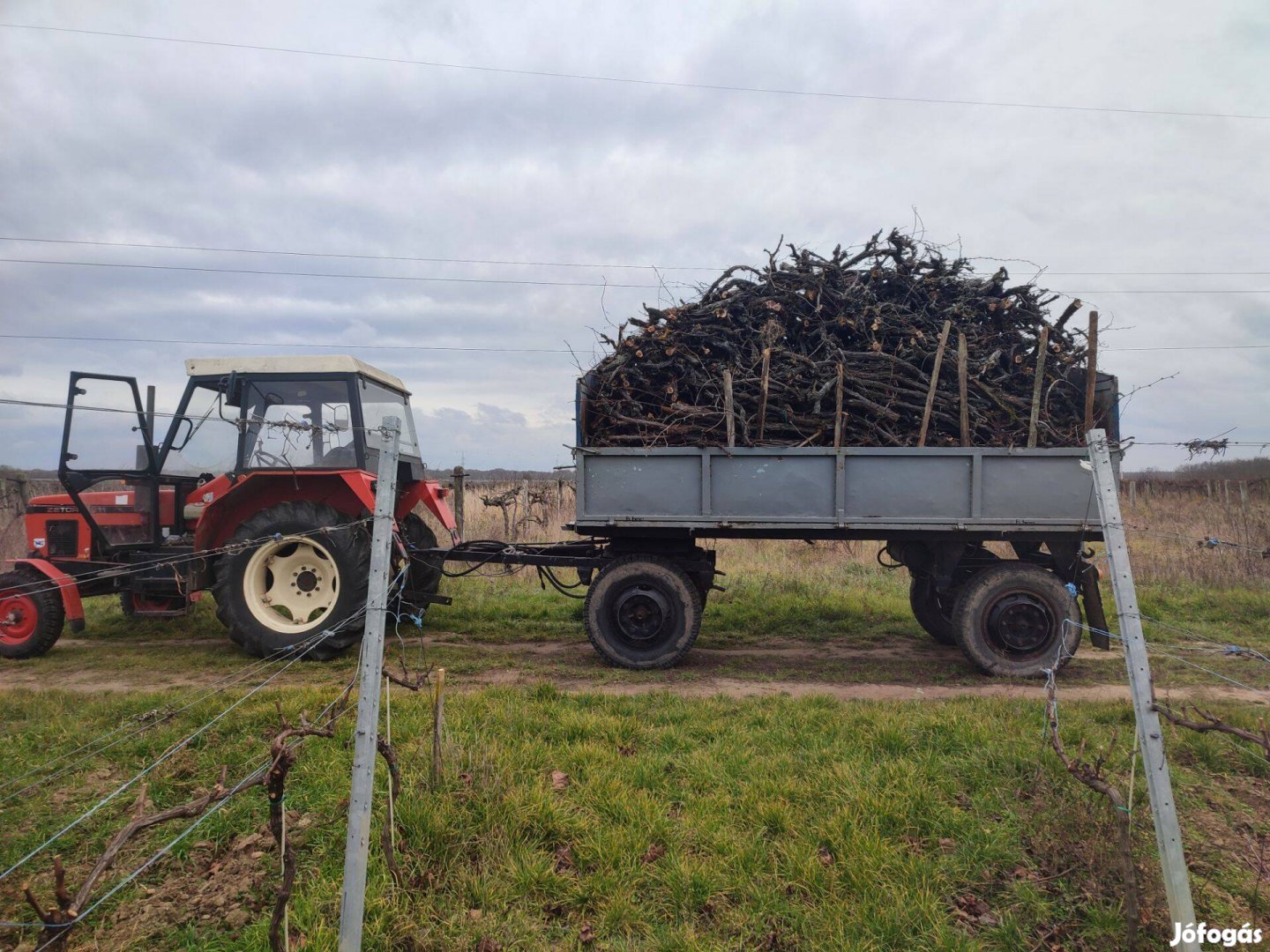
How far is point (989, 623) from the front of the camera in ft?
20.0

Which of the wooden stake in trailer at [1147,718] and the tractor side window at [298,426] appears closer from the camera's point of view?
the wooden stake in trailer at [1147,718]

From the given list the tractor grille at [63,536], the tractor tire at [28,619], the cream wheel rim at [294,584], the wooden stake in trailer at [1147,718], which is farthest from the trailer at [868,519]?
the tractor grille at [63,536]

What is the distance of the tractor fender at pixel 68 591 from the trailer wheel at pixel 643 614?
460 cm

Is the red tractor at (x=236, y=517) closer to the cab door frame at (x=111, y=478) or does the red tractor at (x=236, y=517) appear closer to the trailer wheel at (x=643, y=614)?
the cab door frame at (x=111, y=478)

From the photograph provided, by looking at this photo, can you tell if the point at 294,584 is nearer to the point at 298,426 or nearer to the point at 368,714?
the point at 298,426

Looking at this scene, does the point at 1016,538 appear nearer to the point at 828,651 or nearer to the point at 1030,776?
the point at 828,651

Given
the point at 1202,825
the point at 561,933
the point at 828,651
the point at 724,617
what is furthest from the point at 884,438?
the point at 561,933

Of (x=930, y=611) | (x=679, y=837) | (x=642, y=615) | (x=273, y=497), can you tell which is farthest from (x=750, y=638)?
(x=273, y=497)

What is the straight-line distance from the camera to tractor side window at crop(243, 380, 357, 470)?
6.72 meters

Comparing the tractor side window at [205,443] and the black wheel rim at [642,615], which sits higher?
the tractor side window at [205,443]

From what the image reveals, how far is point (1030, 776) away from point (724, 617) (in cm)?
449

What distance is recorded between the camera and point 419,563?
754 centimetres

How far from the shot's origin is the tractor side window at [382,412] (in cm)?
689

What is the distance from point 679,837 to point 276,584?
4869 mm
